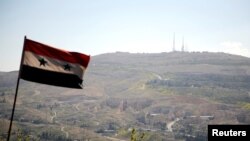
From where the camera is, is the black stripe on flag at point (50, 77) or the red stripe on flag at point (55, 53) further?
the black stripe on flag at point (50, 77)

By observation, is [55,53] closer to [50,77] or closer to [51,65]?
[51,65]

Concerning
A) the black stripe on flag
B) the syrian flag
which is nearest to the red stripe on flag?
the syrian flag

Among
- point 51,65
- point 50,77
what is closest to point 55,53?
point 51,65

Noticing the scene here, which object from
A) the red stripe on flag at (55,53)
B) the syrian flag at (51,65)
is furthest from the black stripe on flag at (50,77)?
the red stripe on flag at (55,53)

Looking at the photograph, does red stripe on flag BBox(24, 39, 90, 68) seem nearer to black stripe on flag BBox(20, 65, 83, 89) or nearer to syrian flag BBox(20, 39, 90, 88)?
syrian flag BBox(20, 39, 90, 88)

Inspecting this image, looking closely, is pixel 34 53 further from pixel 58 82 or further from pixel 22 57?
pixel 58 82

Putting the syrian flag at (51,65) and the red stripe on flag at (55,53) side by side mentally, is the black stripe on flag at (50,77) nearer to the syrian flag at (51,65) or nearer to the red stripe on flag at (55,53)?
the syrian flag at (51,65)

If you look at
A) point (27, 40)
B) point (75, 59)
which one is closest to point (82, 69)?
point (75, 59)
